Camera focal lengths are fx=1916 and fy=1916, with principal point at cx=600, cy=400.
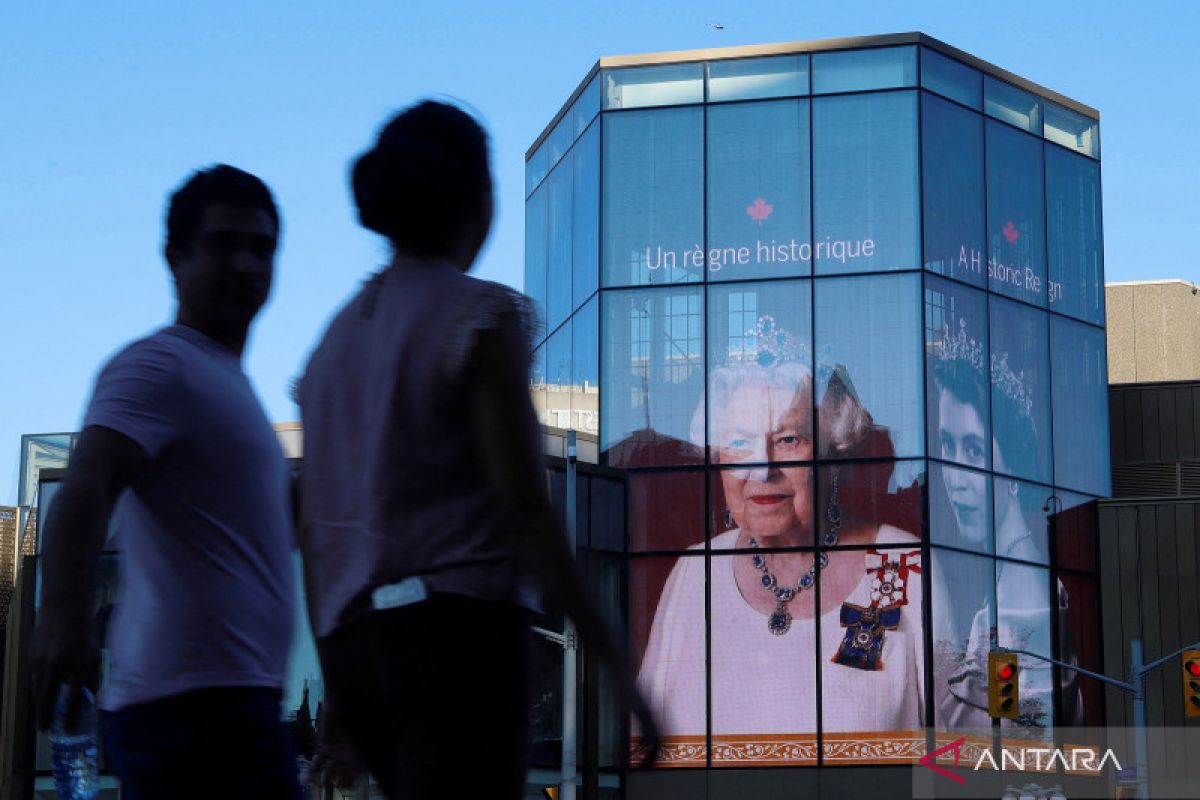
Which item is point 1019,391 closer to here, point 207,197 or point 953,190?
point 953,190

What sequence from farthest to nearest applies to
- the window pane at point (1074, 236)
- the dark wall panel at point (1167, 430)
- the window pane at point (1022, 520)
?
the dark wall panel at point (1167, 430) < the window pane at point (1074, 236) < the window pane at point (1022, 520)

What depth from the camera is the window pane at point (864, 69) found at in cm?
3497

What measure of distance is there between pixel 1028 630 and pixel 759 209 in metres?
9.05

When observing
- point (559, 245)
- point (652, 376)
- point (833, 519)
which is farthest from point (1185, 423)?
point (559, 245)

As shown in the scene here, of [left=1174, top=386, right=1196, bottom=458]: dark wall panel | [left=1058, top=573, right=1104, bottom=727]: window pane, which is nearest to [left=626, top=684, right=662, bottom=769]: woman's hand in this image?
[left=1058, top=573, right=1104, bottom=727]: window pane

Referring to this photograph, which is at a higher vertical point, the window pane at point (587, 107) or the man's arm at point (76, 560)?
the window pane at point (587, 107)

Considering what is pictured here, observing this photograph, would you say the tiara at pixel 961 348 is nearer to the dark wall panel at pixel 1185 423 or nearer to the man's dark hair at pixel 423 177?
the dark wall panel at pixel 1185 423

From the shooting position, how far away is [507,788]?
3.12 meters

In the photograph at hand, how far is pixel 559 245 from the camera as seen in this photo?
1496 inches

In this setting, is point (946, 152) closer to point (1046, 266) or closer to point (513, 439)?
point (1046, 266)

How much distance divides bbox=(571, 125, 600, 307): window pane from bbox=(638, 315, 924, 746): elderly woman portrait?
324 cm

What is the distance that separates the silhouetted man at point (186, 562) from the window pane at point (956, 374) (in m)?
30.2

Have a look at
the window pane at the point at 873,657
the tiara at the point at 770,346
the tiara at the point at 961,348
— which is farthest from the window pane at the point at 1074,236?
the window pane at the point at 873,657

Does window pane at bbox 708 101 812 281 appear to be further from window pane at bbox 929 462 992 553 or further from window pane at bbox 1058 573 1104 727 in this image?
window pane at bbox 1058 573 1104 727
